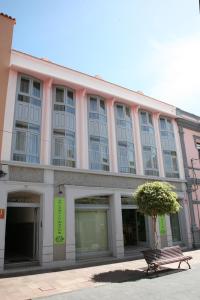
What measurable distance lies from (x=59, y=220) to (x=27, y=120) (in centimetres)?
520

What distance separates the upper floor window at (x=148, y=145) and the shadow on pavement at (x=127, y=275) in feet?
24.4

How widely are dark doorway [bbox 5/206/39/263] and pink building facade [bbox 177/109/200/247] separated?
1049 cm

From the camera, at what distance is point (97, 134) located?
15.2 metres

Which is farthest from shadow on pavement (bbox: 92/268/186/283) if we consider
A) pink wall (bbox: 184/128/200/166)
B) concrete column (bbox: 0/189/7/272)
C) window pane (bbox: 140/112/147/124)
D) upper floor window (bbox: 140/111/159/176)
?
pink wall (bbox: 184/128/200/166)

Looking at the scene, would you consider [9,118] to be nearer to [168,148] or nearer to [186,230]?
[168,148]

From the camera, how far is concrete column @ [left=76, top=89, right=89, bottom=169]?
46.0 ft

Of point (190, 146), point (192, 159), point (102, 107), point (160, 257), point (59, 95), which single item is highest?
point (59, 95)

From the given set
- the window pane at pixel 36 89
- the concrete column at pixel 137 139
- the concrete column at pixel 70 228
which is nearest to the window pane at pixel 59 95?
the window pane at pixel 36 89

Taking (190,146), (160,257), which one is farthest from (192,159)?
(160,257)

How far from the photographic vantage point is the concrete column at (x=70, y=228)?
11973mm

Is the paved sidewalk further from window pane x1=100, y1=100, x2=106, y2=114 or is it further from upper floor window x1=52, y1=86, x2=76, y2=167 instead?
window pane x1=100, y1=100, x2=106, y2=114

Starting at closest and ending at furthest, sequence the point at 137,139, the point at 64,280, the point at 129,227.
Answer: the point at 64,280 < the point at 129,227 < the point at 137,139

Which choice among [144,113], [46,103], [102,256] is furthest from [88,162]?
[144,113]

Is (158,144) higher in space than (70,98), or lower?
lower
